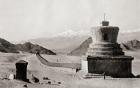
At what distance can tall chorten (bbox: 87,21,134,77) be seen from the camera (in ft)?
75.6

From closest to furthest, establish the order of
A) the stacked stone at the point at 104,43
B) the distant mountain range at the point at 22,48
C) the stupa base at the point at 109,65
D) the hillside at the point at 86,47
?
1. the stupa base at the point at 109,65
2. the stacked stone at the point at 104,43
3. the distant mountain range at the point at 22,48
4. the hillside at the point at 86,47

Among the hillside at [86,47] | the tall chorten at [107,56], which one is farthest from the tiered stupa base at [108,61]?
the hillside at [86,47]

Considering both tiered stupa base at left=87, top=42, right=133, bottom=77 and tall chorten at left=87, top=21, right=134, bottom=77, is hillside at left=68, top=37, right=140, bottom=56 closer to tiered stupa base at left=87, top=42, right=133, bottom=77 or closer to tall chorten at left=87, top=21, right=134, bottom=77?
tall chorten at left=87, top=21, right=134, bottom=77

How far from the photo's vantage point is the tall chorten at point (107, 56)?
2305cm

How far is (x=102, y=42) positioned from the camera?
2378cm

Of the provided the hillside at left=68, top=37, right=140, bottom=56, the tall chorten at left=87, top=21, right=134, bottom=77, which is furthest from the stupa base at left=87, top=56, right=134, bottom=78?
the hillside at left=68, top=37, right=140, bottom=56

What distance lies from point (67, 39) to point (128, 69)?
329ft

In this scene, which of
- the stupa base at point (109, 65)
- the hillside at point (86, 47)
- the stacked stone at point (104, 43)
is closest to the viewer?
the stupa base at point (109, 65)

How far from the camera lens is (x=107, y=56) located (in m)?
23.1

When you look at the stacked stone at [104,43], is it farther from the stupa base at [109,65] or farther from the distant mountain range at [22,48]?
the distant mountain range at [22,48]

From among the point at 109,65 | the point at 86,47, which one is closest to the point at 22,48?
the point at 86,47

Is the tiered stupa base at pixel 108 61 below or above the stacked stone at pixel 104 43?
below

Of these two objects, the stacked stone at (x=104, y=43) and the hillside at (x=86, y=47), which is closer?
the stacked stone at (x=104, y=43)

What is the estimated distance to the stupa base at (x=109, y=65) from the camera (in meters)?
23.0
